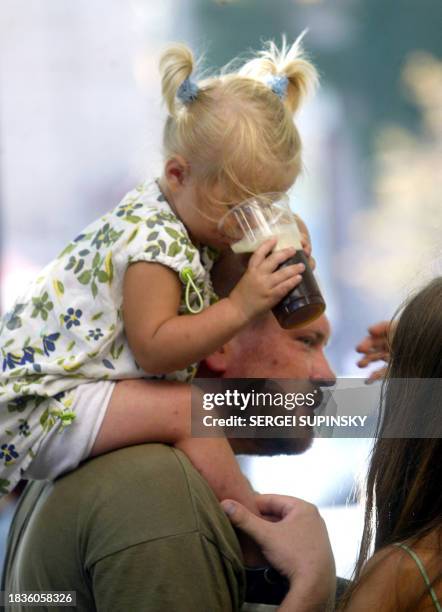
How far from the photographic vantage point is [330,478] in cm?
112

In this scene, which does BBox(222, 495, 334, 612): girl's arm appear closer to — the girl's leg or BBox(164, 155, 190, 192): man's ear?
the girl's leg

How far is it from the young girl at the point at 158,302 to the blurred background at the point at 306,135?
0.30ft

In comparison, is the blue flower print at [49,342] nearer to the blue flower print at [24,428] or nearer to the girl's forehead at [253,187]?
the blue flower print at [24,428]

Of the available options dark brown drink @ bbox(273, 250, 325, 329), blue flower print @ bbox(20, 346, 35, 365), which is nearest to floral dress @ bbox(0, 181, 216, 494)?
blue flower print @ bbox(20, 346, 35, 365)

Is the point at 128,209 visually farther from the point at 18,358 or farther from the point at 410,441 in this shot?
the point at 410,441

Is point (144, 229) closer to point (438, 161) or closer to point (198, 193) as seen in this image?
point (198, 193)

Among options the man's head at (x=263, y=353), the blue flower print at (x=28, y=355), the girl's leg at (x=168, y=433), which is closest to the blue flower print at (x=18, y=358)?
the blue flower print at (x=28, y=355)

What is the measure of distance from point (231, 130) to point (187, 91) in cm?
9

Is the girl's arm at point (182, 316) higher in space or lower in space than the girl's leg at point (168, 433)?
higher

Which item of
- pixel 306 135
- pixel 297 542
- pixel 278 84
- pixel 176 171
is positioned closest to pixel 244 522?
pixel 297 542

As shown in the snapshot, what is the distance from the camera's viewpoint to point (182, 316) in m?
1.11

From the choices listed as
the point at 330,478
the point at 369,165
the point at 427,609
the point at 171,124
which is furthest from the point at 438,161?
the point at 427,609

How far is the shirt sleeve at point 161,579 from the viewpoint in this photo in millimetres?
994

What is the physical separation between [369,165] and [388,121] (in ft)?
0.28
